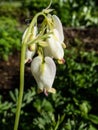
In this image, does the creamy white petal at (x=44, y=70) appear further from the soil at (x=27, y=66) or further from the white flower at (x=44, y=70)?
the soil at (x=27, y=66)

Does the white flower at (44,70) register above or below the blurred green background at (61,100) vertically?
above

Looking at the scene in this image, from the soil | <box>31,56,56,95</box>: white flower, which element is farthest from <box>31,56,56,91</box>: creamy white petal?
the soil

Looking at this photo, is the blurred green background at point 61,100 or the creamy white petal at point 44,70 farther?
the blurred green background at point 61,100

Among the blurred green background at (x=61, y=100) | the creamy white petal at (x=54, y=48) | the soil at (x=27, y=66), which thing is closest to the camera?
the creamy white petal at (x=54, y=48)

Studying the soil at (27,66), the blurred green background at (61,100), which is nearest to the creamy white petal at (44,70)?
the blurred green background at (61,100)

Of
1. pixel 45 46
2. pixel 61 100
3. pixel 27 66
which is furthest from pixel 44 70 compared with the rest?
pixel 27 66

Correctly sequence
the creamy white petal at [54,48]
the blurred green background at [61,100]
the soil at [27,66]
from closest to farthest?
the creamy white petal at [54,48]
the blurred green background at [61,100]
the soil at [27,66]

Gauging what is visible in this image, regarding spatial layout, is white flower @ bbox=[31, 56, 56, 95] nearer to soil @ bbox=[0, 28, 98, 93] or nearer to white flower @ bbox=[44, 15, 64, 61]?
white flower @ bbox=[44, 15, 64, 61]

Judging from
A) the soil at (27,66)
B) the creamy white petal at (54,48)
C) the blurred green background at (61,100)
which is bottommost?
the soil at (27,66)

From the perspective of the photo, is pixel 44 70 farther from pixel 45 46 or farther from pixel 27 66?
pixel 27 66
